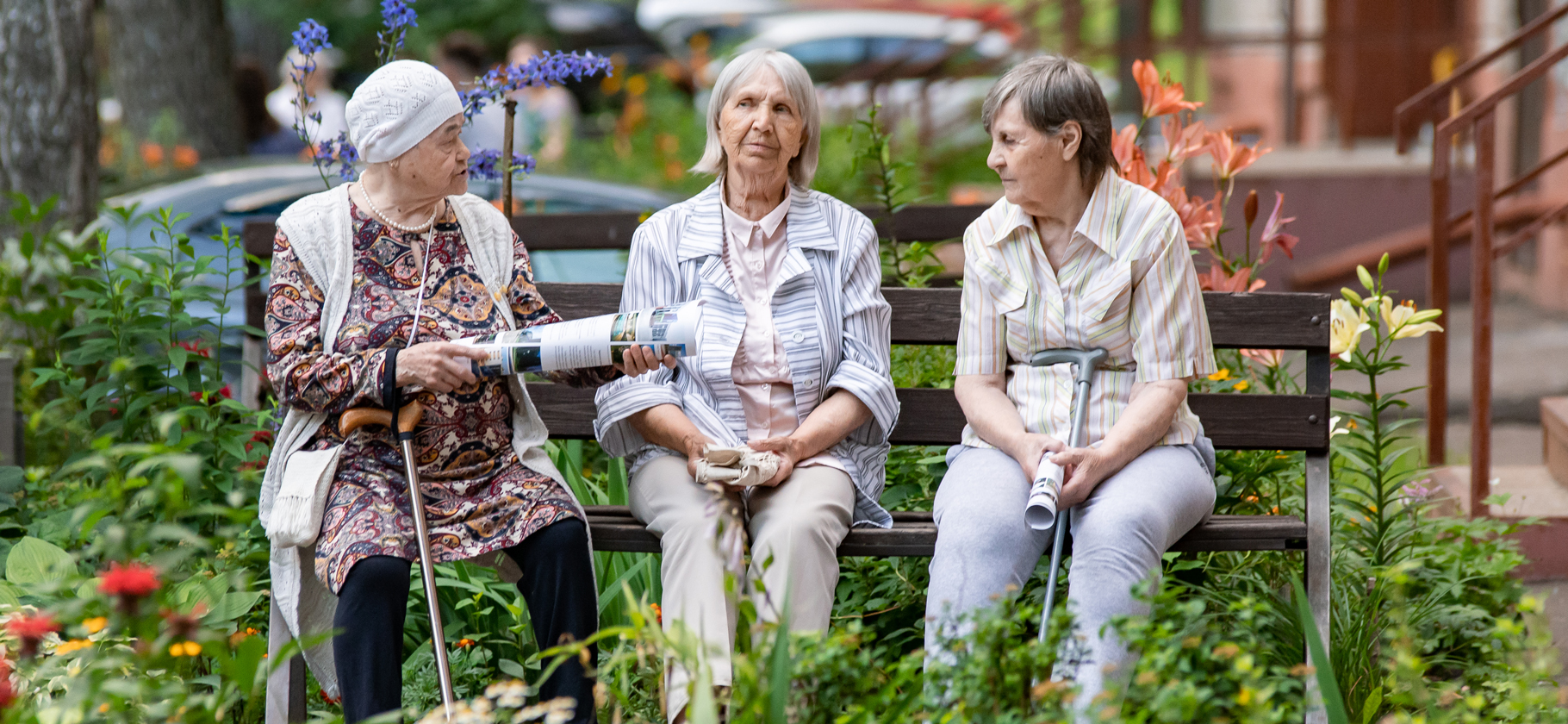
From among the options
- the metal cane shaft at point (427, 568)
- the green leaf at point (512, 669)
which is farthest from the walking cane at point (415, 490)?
the green leaf at point (512, 669)

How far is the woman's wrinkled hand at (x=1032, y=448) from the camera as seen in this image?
2.78m

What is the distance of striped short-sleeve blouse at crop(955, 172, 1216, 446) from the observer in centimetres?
286

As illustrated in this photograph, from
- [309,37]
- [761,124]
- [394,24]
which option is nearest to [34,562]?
[309,37]

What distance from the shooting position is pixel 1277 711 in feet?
6.10

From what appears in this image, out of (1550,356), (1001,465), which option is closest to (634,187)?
(1001,465)

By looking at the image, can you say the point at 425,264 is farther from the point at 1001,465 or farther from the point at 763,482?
the point at 1001,465

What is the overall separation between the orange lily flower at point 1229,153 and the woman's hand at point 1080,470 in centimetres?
114

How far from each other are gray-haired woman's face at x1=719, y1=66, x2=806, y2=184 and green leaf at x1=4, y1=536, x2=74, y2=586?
5.49ft

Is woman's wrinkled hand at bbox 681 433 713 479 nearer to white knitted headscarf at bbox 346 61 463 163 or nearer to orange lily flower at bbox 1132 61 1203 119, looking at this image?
white knitted headscarf at bbox 346 61 463 163

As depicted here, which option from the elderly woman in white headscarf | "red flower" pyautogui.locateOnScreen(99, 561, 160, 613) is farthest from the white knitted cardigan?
"red flower" pyautogui.locateOnScreen(99, 561, 160, 613)

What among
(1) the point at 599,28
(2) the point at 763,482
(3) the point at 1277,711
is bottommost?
(3) the point at 1277,711

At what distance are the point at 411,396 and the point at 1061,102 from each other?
1.43 meters

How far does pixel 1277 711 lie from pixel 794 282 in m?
1.53

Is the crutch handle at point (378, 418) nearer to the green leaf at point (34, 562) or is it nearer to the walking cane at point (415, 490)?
the walking cane at point (415, 490)
